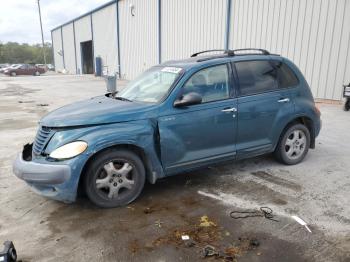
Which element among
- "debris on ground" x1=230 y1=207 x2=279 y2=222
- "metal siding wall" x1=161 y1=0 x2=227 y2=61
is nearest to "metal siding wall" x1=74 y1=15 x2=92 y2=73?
"metal siding wall" x1=161 y1=0 x2=227 y2=61

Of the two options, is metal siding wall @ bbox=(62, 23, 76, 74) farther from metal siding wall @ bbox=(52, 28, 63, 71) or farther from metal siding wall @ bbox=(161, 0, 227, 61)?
metal siding wall @ bbox=(161, 0, 227, 61)

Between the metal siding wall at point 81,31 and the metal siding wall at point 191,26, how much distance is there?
56.3 feet

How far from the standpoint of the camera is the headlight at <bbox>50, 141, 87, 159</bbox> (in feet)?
11.9

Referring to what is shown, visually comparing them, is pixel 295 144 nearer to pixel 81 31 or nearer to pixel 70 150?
pixel 70 150

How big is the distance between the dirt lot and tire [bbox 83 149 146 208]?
0.15 m

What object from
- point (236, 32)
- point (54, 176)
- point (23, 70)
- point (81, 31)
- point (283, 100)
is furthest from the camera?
point (23, 70)

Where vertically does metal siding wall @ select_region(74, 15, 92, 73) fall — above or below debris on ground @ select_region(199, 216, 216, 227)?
above

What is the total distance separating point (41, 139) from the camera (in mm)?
3959

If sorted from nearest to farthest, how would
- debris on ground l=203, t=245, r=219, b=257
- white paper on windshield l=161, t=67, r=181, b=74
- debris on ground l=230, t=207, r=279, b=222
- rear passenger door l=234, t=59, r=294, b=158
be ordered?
debris on ground l=203, t=245, r=219, b=257, debris on ground l=230, t=207, r=279, b=222, white paper on windshield l=161, t=67, r=181, b=74, rear passenger door l=234, t=59, r=294, b=158

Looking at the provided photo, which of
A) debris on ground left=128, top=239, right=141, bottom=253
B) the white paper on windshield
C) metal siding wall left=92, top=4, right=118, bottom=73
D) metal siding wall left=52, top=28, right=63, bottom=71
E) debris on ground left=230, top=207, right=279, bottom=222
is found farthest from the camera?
metal siding wall left=52, top=28, right=63, bottom=71

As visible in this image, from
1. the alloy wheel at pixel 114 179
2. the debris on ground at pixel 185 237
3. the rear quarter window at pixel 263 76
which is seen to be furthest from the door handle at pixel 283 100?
the debris on ground at pixel 185 237

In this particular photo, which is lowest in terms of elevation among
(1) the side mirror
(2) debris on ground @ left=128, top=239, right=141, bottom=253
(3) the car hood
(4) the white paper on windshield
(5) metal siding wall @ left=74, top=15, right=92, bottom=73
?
(2) debris on ground @ left=128, top=239, right=141, bottom=253

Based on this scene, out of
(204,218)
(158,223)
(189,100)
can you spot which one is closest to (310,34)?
(189,100)

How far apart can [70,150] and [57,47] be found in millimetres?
50728
